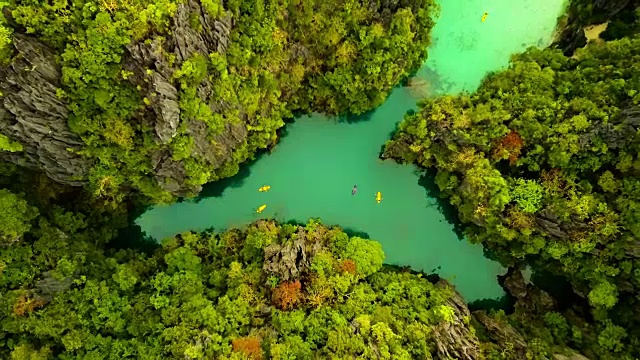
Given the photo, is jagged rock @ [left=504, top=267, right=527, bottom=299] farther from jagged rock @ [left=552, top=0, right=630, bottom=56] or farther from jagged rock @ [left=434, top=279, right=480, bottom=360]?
jagged rock @ [left=552, top=0, right=630, bottom=56]

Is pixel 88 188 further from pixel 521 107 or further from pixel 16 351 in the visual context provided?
pixel 521 107

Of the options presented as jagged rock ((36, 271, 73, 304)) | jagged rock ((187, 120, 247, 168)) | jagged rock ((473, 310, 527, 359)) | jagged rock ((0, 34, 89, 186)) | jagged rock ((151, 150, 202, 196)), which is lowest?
jagged rock ((36, 271, 73, 304))

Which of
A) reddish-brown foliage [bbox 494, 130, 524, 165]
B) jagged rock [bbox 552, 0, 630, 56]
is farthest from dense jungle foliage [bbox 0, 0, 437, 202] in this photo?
jagged rock [bbox 552, 0, 630, 56]

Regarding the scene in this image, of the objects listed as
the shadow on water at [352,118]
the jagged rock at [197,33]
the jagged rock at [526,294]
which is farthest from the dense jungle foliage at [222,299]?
the jagged rock at [197,33]

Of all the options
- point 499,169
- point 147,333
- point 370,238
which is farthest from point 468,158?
point 147,333

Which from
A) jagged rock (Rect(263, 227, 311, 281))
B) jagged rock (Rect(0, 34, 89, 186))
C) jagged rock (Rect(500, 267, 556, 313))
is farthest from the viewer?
jagged rock (Rect(500, 267, 556, 313))

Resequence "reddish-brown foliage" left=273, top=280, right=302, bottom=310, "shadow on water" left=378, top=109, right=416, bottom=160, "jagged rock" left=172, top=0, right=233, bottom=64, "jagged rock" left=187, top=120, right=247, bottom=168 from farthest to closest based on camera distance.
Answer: "shadow on water" left=378, top=109, right=416, bottom=160
"reddish-brown foliage" left=273, top=280, right=302, bottom=310
"jagged rock" left=187, top=120, right=247, bottom=168
"jagged rock" left=172, top=0, right=233, bottom=64

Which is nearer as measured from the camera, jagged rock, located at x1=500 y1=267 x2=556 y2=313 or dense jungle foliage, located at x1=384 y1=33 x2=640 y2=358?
dense jungle foliage, located at x1=384 y1=33 x2=640 y2=358
